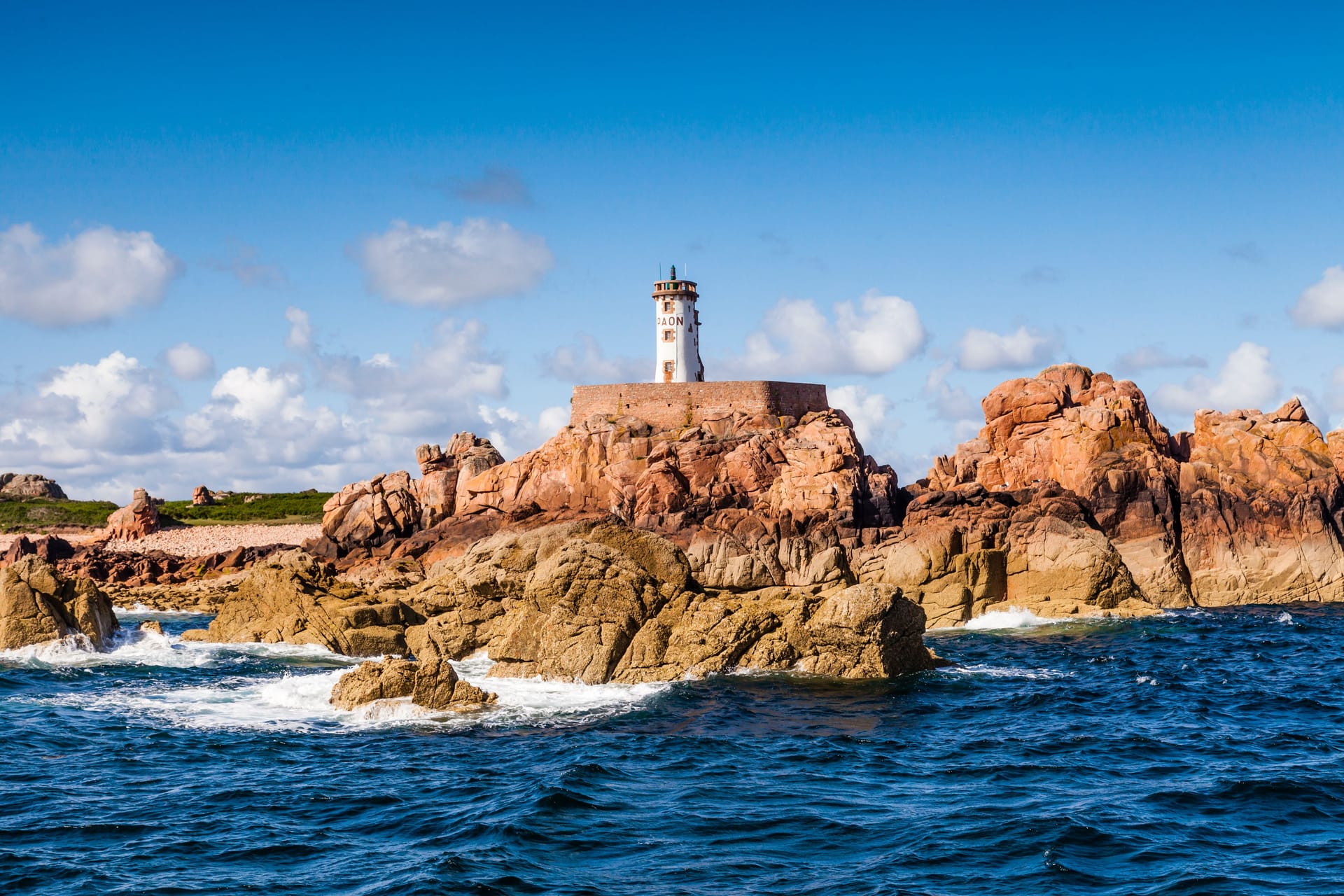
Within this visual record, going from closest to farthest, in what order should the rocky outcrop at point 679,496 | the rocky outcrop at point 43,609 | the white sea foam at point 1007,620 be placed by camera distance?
1. the rocky outcrop at point 43,609
2. the white sea foam at point 1007,620
3. the rocky outcrop at point 679,496

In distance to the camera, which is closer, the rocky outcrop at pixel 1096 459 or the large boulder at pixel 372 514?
the rocky outcrop at pixel 1096 459

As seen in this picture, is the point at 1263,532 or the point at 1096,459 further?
the point at 1096,459

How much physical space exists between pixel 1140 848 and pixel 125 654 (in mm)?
31715

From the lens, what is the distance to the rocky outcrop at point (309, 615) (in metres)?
39.1

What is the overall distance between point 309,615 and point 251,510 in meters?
78.6

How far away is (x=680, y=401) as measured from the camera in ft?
242

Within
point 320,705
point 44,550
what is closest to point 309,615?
point 320,705

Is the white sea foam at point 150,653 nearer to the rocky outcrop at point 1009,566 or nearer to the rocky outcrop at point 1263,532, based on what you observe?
the rocky outcrop at point 1009,566

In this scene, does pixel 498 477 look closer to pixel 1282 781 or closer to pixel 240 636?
pixel 240 636

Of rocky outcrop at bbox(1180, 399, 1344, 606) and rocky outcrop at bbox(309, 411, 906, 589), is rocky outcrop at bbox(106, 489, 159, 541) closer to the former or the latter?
rocky outcrop at bbox(309, 411, 906, 589)

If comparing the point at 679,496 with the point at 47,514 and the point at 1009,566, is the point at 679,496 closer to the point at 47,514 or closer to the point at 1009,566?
the point at 1009,566

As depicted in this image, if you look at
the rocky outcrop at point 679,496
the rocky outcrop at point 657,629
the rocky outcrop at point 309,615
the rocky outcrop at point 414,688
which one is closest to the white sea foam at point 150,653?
the rocky outcrop at point 309,615

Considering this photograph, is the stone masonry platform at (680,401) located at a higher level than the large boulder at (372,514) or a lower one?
higher

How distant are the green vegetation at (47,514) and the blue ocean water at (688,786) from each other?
81656 millimetres
